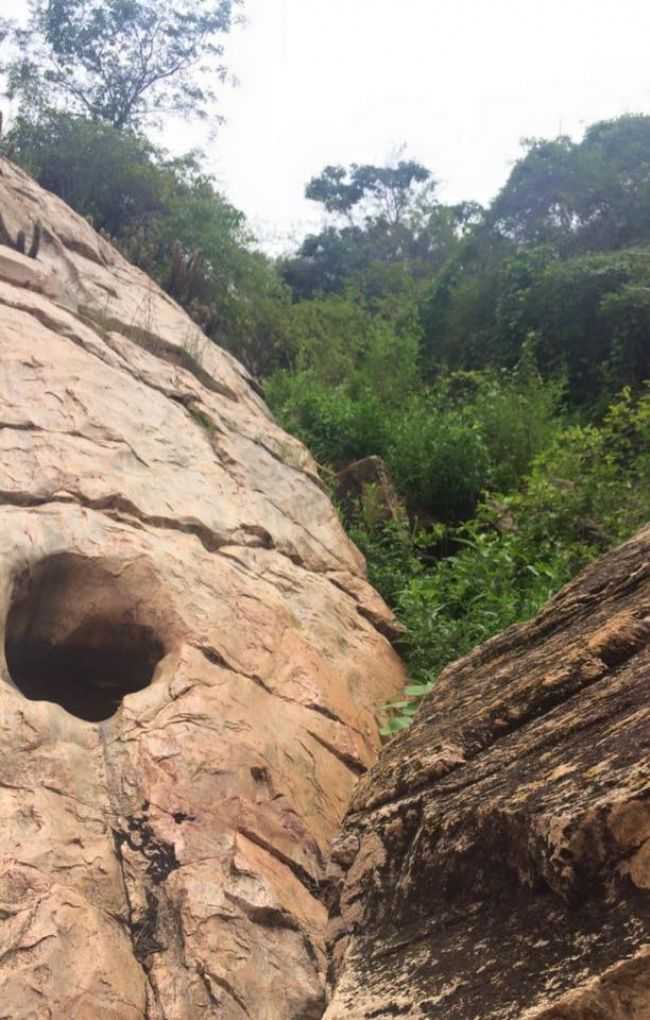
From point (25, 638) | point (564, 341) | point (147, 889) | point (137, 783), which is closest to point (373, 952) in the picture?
point (147, 889)

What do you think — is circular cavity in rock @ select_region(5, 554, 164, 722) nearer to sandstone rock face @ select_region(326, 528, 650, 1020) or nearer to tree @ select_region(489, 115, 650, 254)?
sandstone rock face @ select_region(326, 528, 650, 1020)

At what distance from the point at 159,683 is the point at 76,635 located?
0.62 meters

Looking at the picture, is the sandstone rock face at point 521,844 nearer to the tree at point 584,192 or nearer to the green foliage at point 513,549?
the green foliage at point 513,549

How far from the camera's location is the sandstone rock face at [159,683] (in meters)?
3.29

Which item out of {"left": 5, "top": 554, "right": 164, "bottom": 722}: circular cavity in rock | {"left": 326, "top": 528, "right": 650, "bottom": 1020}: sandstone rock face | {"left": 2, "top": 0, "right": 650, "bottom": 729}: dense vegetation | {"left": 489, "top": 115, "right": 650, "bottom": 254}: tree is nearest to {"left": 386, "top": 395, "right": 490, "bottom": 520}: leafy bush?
{"left": 2, "top": 0, "right": 650, "bottom": 729}: dense vegetation

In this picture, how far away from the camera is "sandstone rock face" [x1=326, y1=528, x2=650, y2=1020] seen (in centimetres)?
213

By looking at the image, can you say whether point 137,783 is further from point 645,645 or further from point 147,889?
point 645,645

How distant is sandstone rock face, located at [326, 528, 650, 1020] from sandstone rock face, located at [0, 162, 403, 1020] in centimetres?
46

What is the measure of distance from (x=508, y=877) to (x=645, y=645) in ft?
2.98

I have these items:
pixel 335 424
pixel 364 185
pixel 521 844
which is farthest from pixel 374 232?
pixel 521 844

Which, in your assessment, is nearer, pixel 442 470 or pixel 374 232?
pixel 442 470

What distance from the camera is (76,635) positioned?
4.76 meters

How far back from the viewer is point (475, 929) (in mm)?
2488

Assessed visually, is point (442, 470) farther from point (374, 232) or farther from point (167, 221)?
Answer: point (374, 232)
